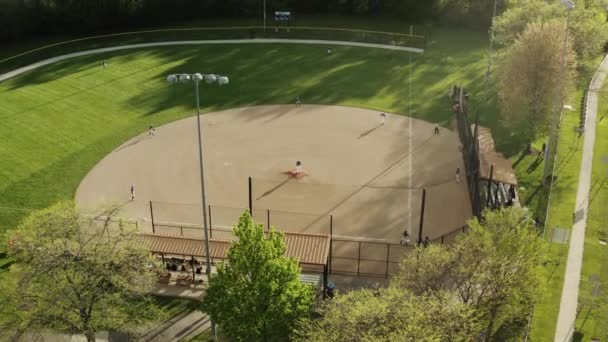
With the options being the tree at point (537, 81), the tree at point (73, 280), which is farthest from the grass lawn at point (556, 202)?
the tree at point (73, 280)

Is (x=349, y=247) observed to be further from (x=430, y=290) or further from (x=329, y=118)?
(x=329, y=118)

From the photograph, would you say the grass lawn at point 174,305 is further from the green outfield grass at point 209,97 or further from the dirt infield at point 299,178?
the green outfield grass at point 209,97

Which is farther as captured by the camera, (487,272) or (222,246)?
(222,246)

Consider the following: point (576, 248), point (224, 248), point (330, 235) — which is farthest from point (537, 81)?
point (224, 248)

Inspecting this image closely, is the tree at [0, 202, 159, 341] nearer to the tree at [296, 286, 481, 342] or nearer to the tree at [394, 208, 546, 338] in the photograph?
the tree at [296, 286, 481, 342]

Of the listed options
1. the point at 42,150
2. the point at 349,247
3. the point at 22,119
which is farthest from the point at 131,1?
the point at 349,247

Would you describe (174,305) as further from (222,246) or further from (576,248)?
(576,248)
